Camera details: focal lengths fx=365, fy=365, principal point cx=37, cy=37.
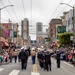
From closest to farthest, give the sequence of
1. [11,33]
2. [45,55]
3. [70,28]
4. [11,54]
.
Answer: [45,55]
[11,54]
[70,28]
[11,33]

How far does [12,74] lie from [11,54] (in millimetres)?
24506

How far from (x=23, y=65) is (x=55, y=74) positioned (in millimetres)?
6756

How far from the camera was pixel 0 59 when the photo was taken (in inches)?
1650

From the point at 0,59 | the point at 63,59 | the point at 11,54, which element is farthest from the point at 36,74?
the point at 63,59

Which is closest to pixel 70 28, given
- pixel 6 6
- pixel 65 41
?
pixel 65 41

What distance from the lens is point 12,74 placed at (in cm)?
2572

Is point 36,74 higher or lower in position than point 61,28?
lower

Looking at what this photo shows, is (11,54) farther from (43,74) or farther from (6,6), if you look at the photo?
(43,74)

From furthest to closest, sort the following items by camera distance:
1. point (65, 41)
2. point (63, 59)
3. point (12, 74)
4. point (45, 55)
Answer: point (65, 41)
point (63, 59)
point (45, 55)
point (12, 74)

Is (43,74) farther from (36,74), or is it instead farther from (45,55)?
(45,55)

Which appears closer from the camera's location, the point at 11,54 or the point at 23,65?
the point at 23,65

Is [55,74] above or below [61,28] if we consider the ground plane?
below

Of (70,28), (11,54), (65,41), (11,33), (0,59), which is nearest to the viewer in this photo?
(0,59)

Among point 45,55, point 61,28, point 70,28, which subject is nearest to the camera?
point 45,55
